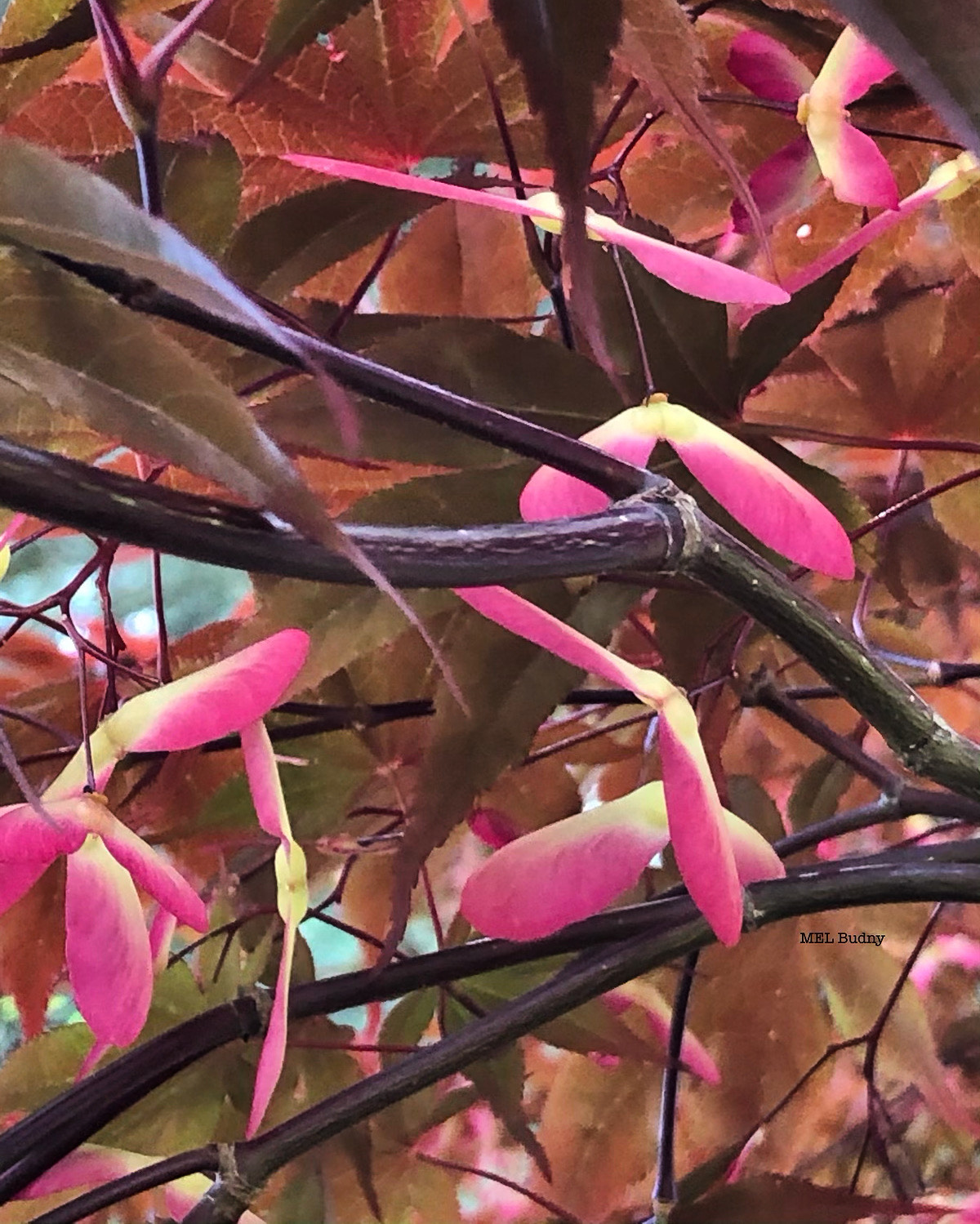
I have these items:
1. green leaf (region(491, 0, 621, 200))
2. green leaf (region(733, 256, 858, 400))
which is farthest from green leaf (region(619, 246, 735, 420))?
green leaf (region(491, 0, 621, 200))

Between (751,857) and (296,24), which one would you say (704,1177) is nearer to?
(751,857)

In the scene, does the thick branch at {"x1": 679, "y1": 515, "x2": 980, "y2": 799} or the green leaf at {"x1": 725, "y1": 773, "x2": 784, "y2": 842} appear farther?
the green leaf at {"x1": 725, "y1": 773, "x2": 784, "y2": 842}

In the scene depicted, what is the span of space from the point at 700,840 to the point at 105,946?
81mm

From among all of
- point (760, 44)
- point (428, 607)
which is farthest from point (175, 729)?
point (760, 44)

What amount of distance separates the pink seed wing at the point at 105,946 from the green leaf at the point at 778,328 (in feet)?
0.46

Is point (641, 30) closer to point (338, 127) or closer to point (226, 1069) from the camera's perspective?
point (338, 127)

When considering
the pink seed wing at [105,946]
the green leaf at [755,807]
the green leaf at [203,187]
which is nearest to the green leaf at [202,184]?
the green leaf at [203,187]

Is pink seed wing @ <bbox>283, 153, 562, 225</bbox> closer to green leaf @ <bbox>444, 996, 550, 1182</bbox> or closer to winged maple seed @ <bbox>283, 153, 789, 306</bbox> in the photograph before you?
winged maple seed @ <bbox>283, 153, 789, 306</bbox>

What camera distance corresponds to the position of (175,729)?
0.13 metres

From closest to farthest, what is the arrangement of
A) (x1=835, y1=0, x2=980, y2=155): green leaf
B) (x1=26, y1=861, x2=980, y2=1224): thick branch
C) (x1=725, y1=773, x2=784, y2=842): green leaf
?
(x1=835, y1=0, x2=980, y2=155): green leaf < (x1=26, y1=861, x2=980, y2=1224): thick branch < (x1=725, y1=773, x2=784, y2=842): green leaf

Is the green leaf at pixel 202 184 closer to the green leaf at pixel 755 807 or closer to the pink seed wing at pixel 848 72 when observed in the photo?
the pink seed wing at pixel 848 72

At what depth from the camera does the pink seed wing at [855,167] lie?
160 millimetres

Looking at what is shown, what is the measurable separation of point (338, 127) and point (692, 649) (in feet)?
0.42

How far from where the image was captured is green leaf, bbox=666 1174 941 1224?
7.9 inches
